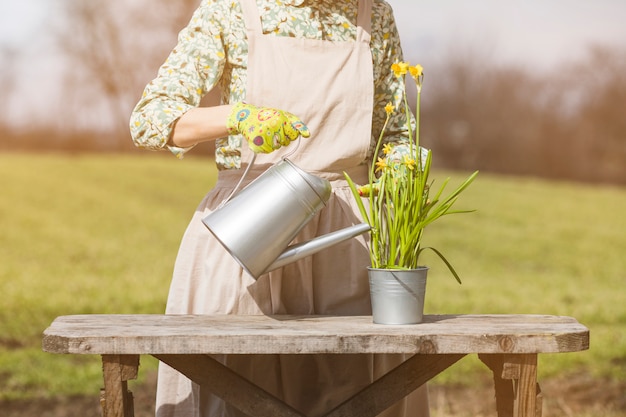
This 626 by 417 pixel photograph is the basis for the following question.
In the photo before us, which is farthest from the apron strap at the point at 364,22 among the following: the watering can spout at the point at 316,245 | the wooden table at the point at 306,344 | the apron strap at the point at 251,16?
the wooden table at the point at 306,344

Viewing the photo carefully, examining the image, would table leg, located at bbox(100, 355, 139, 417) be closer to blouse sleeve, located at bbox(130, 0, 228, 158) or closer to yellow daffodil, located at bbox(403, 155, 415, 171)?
blouse sleeve, located at bbox(130, 0, 228, 158)

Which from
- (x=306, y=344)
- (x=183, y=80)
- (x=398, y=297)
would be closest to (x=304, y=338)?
(x=306, y=344)

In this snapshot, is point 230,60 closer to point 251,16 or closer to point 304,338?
point 251,16

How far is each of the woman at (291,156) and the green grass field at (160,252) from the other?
8.50 feet

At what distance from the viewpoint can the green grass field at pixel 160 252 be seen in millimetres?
5320

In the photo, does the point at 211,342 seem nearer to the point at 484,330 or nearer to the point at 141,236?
the point at 484,330

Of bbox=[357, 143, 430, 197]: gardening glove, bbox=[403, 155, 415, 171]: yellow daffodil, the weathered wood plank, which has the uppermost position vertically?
bbox=[403, 155, 415, 171]: yellow daffodil

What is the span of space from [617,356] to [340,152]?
3.85 metres

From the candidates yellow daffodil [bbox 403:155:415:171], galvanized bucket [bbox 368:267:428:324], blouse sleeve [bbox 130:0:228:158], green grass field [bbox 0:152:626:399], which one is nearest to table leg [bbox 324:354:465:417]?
galvanized bucket [bbox 368:267:428:324]

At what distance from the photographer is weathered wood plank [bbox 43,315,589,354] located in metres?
1.62

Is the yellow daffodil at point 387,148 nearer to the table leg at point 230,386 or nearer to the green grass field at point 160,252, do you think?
the table leg at point 230,386

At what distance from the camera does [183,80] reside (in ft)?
6.51

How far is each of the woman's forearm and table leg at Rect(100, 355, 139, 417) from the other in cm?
49

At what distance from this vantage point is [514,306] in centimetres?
653
